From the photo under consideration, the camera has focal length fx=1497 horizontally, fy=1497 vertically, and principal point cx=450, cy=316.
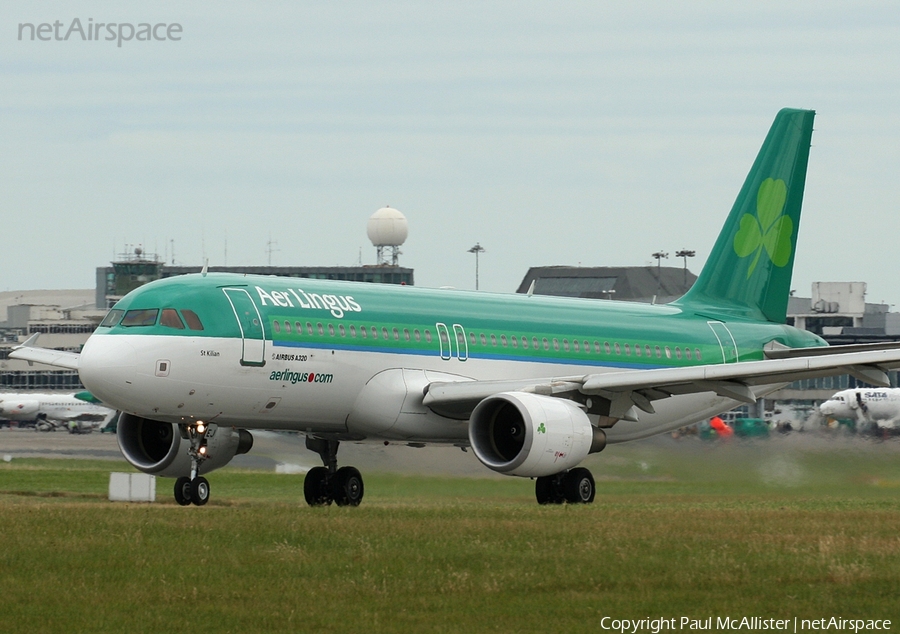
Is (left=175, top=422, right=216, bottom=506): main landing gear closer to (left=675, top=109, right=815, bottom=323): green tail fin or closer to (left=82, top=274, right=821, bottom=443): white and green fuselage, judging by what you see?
(left=82, top=274, right=821, bottom=443): white and green fuselage

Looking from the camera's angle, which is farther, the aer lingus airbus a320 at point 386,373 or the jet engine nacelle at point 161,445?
the jet engine nacelle at point 161,445

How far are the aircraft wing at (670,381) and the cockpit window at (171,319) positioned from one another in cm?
524

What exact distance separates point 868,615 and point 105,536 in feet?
33.7

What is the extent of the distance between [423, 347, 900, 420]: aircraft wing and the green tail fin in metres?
8.25

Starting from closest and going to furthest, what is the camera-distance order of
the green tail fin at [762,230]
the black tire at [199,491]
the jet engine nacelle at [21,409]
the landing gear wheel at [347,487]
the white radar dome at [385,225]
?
the black tire at [199,491] → the landing gear wheel at [347,487] → the green tail fin at [762,230] → the jet engine nacelle at [21,409] → the white radar dome at [385,225]

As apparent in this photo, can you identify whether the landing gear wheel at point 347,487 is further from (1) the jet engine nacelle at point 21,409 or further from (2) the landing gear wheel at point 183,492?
(1) the jet engine nacelle at point 21,409

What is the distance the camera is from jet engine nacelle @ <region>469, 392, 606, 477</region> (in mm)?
26891

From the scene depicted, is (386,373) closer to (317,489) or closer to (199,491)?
(317,489)

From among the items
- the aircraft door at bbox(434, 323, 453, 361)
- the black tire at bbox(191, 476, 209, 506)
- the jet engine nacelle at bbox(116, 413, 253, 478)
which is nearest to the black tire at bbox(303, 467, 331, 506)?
the jet engine nacelle at bbox(116, 413, 253, 478)

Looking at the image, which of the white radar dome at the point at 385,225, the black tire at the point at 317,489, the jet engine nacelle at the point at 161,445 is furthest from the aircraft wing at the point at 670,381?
the white radar dome at the point at 385,225

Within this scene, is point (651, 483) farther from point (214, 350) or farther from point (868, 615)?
point (868, 615)

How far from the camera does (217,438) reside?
2964 centimetres

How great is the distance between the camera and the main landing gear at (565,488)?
29.8 meters

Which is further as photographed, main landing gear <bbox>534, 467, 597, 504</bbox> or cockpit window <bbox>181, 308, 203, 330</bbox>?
main landing gear <bbox>534, 467, 597, 504</bbox>
